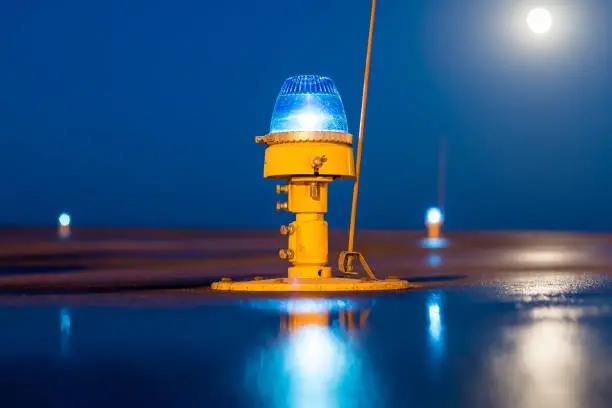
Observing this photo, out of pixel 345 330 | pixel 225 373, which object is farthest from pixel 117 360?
pixel 345 330

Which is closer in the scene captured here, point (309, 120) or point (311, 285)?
point (311, 285)

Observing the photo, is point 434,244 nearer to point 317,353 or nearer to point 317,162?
point 317,162

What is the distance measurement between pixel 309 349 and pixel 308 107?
8100mm

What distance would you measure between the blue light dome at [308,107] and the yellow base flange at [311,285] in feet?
7.01

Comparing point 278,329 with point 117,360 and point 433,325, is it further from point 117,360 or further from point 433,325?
point 117,360

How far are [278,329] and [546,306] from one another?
3.81 m

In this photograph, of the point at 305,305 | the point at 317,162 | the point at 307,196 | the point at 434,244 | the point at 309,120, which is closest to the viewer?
the point at 305,305

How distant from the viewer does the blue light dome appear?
16.5m

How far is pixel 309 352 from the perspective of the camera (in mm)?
8648

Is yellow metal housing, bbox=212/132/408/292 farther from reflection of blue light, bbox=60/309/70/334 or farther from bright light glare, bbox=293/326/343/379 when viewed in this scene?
bright light glare, bbox=293/326/343/379

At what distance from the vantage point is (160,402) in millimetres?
6453

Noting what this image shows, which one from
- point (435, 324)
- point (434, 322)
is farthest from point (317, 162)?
point (435, 324)

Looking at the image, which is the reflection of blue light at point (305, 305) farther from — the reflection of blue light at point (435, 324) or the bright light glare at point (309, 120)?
the bright light glare at point (309, 120)

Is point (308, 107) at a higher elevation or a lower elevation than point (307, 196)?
higher
